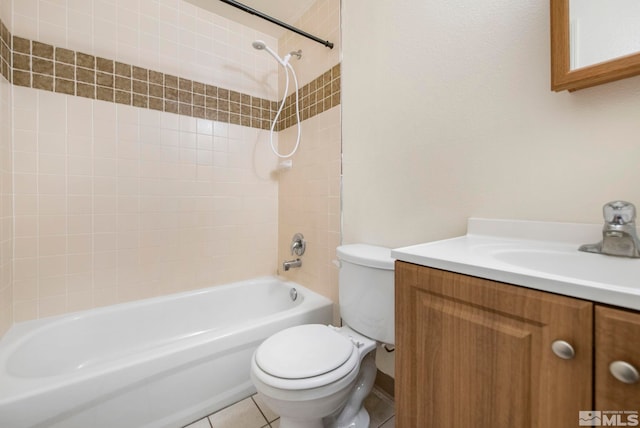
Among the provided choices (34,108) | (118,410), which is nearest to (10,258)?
(34,108)

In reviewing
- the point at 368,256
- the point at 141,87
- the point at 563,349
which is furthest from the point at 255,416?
the point at 141,87

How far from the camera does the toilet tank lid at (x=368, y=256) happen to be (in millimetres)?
1027

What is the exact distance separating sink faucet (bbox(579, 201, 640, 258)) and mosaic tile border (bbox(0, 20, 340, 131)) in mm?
1267

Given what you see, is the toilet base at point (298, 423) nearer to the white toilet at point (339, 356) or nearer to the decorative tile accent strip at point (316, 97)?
the white toilet at point (339, 356)

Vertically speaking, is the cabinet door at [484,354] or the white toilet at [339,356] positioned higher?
the cabinet door at [484,354]

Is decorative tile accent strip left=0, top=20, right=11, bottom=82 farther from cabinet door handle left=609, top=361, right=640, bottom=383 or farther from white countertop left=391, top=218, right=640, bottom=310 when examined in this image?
cabinet door handle left=609, top=361, right=640, bottom=383

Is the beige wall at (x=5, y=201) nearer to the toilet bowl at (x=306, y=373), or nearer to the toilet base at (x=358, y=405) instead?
the toilet bowl at (x=306, y=373)

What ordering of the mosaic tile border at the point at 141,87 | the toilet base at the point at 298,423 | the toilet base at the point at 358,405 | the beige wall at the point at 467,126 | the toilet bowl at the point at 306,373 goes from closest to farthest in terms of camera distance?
the beige wall at the point at 467,126 → the toilet bowl at the point at 306,373 → the toilet base at the point at 298,423 → the toilet base at the point at 358,405 → the mosaic tile border at the point at 141,87

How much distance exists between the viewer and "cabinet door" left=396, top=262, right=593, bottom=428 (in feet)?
1.28

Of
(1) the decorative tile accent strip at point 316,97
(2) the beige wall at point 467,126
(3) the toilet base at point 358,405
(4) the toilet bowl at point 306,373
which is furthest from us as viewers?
(1) the decorative tile accent strip at point 316,97

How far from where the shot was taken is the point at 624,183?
0.67 m

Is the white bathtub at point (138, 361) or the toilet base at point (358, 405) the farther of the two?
the toilet base at point (358, 405)

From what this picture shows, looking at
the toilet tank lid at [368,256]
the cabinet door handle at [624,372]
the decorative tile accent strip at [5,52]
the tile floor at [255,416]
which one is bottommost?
the tile floor at [255,416]

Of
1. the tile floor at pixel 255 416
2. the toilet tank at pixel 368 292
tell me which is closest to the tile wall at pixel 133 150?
the tile floor at pixel 255 416
